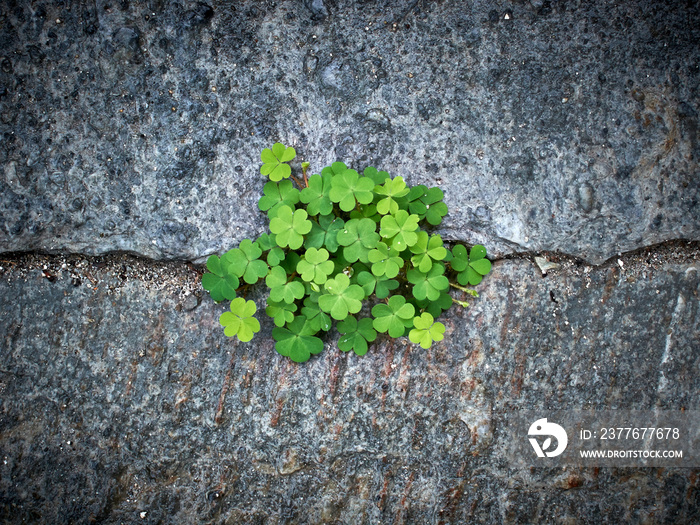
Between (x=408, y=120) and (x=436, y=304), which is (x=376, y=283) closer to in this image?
(x=436, y=304)

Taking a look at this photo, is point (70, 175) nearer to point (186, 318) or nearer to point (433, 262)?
point (186, 318)

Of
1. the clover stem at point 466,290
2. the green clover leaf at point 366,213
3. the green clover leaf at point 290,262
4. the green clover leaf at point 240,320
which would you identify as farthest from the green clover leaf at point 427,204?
the green clover leaf at point 240,320

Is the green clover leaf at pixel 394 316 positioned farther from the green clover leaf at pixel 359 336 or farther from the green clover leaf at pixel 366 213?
the green clover leaf at pixel 366 213

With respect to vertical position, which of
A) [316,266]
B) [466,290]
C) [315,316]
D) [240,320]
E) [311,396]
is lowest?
[311,396]

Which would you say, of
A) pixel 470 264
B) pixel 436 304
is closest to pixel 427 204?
pixel 470 264

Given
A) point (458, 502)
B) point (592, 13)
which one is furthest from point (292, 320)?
point (592, 13)

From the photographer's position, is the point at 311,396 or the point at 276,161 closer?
the point at 276,161
